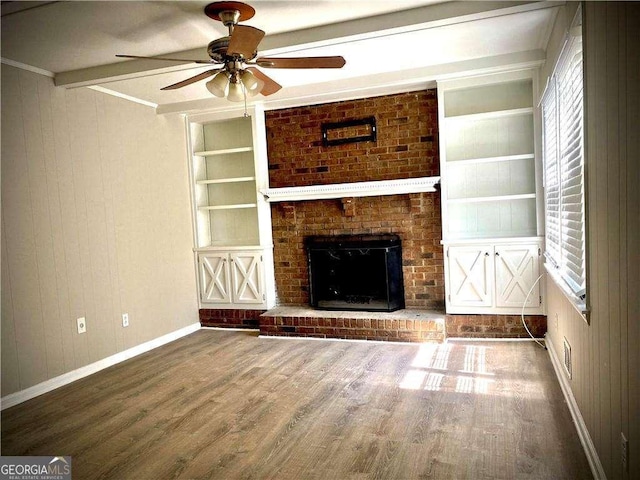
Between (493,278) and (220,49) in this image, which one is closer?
(220,49)

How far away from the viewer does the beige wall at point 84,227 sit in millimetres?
3467

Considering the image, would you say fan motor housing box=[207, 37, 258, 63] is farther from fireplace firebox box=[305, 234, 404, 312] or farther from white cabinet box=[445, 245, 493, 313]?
white cabinet box=[445, 245, 493, 313]

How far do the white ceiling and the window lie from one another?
471mm

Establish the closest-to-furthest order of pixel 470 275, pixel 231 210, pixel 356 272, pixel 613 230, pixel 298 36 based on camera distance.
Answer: pixel 613 230, pixel 298 36, pixel 470 275, pixel 356 272, pixel 231 210

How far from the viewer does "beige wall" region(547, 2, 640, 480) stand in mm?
1482

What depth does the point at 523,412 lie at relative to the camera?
9.25 feet

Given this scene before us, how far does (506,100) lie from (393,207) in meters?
1.51

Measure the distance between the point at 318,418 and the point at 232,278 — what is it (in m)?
2.71

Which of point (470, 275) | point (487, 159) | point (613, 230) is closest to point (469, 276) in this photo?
point (470, 275)

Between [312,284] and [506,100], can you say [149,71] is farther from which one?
[506,100]

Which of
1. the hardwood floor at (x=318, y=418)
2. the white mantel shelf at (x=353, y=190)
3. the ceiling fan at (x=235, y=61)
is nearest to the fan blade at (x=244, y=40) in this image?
the ceiling fan at (x=235, y=61)

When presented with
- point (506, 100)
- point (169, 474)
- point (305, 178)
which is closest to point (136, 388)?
point (169, 474)

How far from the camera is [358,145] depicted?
4.94m

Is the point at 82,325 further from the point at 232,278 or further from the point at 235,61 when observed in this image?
the point at 235,61
